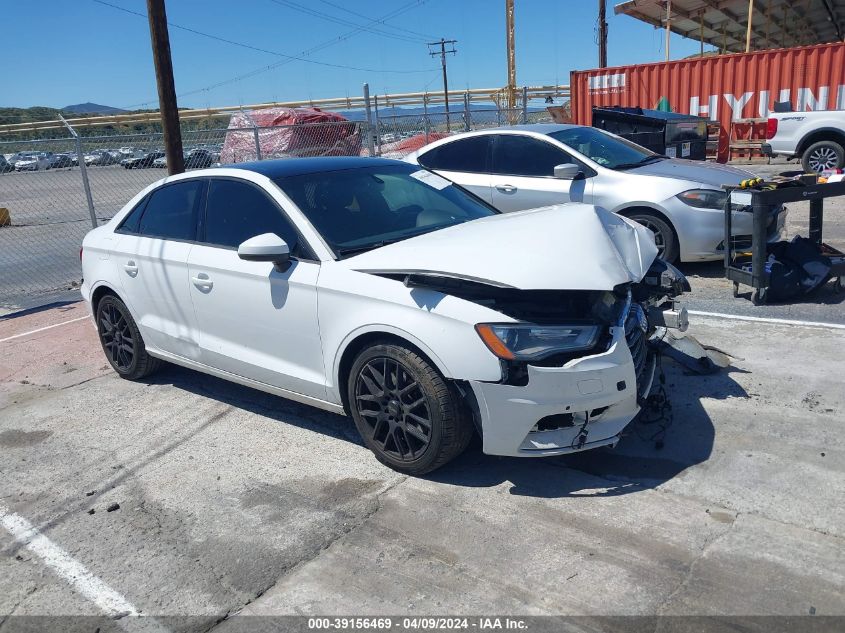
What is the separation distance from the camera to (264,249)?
4.20 meters

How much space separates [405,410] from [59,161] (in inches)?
318

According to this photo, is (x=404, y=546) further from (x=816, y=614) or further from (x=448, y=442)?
(x=816, y=614)

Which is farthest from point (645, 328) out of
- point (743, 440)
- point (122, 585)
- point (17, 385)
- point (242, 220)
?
point (17, 385)

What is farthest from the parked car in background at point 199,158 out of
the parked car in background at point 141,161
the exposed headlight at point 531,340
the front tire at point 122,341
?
the exposed headlight at point 531,340

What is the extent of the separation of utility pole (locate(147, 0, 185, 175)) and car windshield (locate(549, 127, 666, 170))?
187 inches

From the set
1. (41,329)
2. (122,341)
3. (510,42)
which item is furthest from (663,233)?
(510,42)

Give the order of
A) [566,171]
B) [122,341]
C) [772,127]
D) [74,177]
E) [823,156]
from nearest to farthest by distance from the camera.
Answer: [122,341], [566,171], [74,177], [823,156], [772,127]

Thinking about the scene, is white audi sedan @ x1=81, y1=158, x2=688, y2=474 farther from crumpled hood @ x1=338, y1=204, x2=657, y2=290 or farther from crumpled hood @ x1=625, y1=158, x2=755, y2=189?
Result: crumpled hood @ x1=625, y1=158, x2=755, y2=189

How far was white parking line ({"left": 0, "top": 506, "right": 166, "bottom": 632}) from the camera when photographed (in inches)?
122

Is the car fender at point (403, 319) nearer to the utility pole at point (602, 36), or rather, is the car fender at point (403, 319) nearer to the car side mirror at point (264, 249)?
the car side mirror at point (264, 249)

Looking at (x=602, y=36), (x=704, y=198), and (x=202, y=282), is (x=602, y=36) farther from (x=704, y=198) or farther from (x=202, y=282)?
(x=202, y=282)

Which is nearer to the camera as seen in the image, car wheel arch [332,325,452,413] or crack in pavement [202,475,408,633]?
crack in pavement [202,475,408,633]

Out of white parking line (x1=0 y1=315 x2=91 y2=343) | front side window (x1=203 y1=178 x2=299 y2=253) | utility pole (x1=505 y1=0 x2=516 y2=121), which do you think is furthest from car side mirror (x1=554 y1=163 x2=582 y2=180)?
utility pole (x1=505 y1=0 x2=516 y2=121)

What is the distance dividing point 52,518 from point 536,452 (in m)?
2.55
